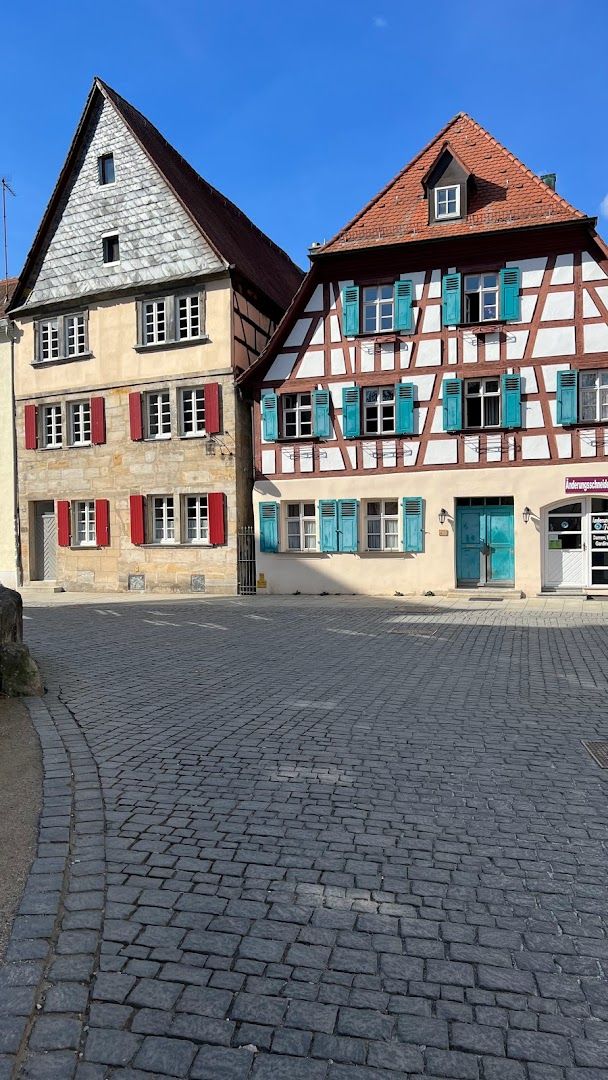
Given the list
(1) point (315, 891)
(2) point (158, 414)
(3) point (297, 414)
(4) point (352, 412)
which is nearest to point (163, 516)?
(2) point (158, 414)

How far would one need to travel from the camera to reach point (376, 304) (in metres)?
19.6

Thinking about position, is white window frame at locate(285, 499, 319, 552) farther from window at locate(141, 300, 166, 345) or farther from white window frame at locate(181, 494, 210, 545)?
window at locate(141, 300, 166, 345)

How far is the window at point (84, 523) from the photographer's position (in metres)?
23.1

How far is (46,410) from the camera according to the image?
23.8 meters

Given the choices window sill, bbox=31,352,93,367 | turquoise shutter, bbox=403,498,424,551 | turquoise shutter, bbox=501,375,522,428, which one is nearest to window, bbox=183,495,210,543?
window sill, bbox=31,352,93,367

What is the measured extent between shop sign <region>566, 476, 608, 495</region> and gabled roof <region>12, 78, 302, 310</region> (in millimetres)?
10518

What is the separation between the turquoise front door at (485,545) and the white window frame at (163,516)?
8.27 m

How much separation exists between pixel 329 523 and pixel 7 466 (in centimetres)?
1153

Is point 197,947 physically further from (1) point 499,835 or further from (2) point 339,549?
(2) point 339,549

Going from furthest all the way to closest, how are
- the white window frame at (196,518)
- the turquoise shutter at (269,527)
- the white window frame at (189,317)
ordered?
the white window frame at (196,518) → the white window frame at (189,317) → the turquoise shutter at (269,527)

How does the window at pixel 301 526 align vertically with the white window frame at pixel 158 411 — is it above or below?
below

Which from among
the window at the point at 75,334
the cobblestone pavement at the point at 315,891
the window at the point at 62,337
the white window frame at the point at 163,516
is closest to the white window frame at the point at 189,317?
the window at the point at 62,337

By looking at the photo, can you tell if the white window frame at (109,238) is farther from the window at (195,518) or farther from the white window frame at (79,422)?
the window at (195,518)

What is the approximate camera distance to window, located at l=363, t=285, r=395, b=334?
19.5 metres
